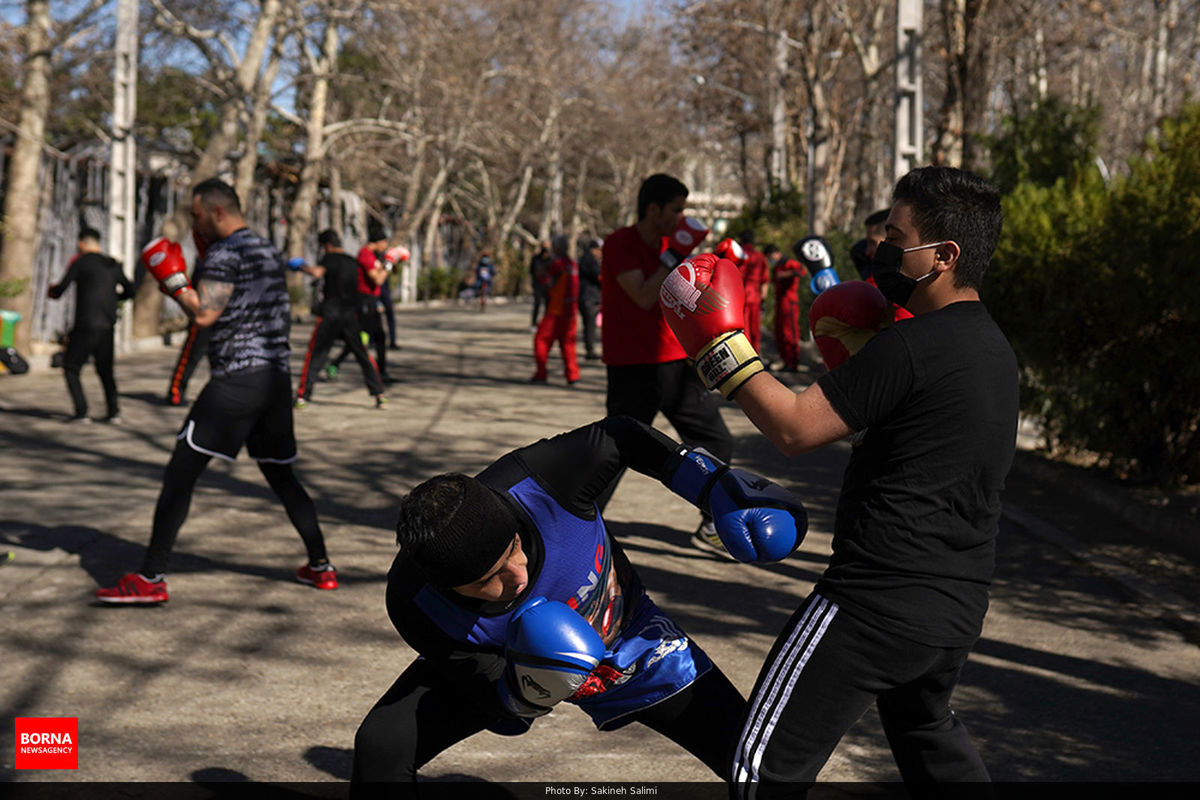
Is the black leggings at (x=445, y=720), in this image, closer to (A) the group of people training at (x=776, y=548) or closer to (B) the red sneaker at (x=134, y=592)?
(A) the group of people training at (x=776, y=548)

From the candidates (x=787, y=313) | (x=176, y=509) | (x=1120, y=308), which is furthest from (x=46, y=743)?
(x=787, y=313)

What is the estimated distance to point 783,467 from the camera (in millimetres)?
9336

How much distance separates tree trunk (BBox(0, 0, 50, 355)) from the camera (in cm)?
1702

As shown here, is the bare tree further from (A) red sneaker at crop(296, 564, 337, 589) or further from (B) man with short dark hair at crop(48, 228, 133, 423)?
(A) red sneaker at crop(296, 564, 337, 589)

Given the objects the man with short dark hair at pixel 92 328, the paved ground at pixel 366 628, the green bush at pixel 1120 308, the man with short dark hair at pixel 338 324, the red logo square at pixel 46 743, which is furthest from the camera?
the man with short dark hair at pixel 338 324

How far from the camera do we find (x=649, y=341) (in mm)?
6395

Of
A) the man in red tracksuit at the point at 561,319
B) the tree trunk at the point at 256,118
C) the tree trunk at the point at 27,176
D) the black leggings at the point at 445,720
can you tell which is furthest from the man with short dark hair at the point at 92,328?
the tree trunk at the point at 256,118

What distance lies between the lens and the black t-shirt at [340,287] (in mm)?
12023

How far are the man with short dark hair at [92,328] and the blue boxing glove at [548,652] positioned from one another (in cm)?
962

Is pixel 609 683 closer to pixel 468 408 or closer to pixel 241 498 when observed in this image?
pixel 241 498

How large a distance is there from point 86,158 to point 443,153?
1662 centimetres

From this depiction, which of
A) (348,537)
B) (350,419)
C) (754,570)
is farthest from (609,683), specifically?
(350,419)

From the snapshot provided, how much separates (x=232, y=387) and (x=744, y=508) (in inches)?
144

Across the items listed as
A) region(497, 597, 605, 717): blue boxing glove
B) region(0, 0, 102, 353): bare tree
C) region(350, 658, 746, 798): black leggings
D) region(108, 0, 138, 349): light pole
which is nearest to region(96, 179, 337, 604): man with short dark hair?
region(350, 658, 746, 798): black leggings
